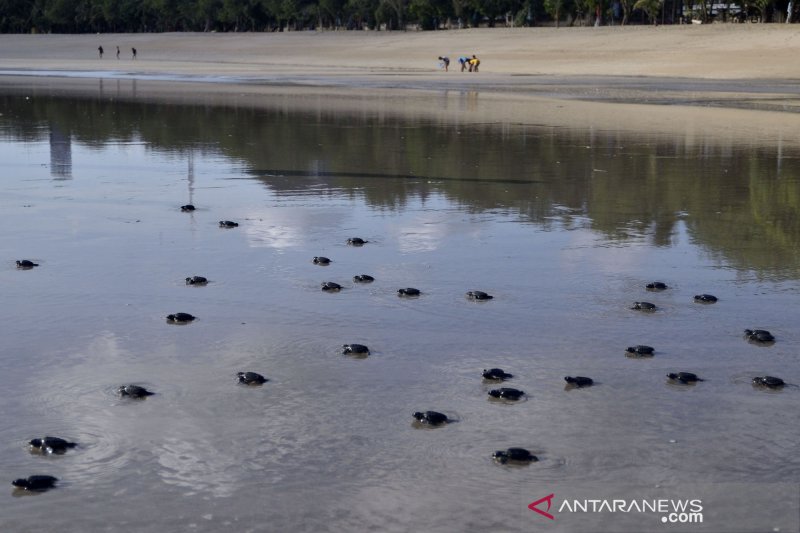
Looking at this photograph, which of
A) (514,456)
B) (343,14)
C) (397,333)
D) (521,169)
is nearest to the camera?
(514,456)

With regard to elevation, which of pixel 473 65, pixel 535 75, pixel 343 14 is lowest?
pixel 535 75

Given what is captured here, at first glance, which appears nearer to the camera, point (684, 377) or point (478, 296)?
point (684, 377)

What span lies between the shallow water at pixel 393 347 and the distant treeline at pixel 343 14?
63.7 metres

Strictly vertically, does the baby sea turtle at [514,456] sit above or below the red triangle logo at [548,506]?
above

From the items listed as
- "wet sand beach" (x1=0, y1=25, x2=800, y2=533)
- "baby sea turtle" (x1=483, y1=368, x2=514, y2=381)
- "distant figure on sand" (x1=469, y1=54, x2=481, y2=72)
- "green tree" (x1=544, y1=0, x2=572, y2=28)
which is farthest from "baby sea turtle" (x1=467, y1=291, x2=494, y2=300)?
"green tree" (x1=544, y1=0, x2=572, y2=28)

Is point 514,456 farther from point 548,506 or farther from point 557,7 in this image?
point 557,7

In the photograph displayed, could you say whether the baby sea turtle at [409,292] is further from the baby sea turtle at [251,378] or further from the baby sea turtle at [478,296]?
the baby sea turtle at [251,378]

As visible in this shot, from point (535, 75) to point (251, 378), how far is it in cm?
4947

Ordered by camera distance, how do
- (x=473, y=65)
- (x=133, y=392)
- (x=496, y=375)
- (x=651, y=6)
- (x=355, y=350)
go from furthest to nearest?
(x=651, y=6)
(x=473, y=65)
(x=355, y=350)
(x=496, y=375)
(x=133, y=392)

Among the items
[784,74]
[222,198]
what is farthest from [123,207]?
[784,74]

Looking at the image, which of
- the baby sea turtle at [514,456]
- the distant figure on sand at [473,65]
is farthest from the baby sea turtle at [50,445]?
the distant figure on sand at [473,65]

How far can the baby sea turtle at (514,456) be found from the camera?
19.0 feet

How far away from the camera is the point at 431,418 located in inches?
249

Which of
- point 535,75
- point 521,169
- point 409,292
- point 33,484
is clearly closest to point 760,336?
point 409,292
